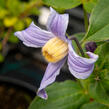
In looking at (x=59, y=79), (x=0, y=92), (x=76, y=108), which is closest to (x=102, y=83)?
(x=76, y=108)

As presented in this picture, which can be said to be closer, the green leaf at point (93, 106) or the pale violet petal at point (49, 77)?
the pale violet petal at point (49, 77)

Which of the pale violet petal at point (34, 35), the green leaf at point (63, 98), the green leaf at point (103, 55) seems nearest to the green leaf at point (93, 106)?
the green leaf at point (63, 98)

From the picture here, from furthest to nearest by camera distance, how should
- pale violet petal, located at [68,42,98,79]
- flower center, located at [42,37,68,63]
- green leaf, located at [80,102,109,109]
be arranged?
1. green leaf, located at [80,102,109,109]
2. flower center, located at [42,37,68,63]
3. pale violet petal, located at [68,42,98,79]

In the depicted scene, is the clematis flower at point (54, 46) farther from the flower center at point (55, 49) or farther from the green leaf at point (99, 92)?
the green leaf at point (99, 92)

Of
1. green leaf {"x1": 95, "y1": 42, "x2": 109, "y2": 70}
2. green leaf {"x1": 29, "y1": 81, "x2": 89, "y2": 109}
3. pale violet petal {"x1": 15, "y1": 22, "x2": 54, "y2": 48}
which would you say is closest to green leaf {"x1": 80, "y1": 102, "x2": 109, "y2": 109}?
green leaf {"x1": 29, "y1": 81, "x2": 89, "y2": 109}

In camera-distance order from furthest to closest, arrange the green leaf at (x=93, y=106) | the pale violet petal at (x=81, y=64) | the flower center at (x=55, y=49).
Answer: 1. the green leaf at (x=93, y=106)
2. the flower center at (x=55, y=49)
3. the pale violet petal at (x=81, y=64)

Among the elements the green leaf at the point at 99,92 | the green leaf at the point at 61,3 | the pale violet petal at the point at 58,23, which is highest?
the pale violet petal at the point at 58,23

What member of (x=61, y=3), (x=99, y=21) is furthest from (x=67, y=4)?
(x=99, y=21)

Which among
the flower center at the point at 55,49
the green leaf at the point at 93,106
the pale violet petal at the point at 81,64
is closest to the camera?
the pale violet petal at the point at 81,64

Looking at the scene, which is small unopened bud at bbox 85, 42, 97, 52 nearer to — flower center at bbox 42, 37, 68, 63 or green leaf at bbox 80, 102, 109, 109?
flower center at bbox 42, 37, 68, 63

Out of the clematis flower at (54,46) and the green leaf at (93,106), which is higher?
the clematis flower at (54,46)

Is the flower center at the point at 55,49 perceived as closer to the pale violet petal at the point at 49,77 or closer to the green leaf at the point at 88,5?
the pale violet petal at the point at 49,77
